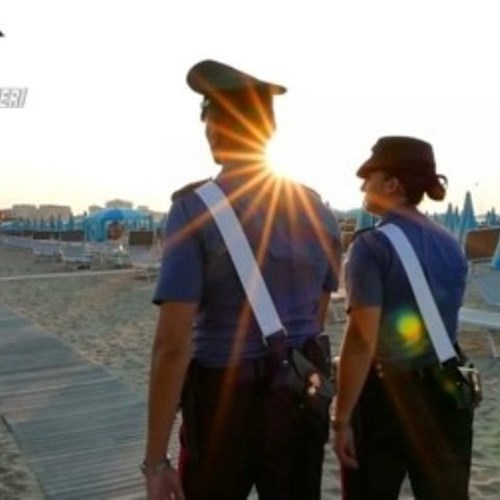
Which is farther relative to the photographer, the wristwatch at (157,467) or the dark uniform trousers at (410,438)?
the dark uniform trousers at (410,438)

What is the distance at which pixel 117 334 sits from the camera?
1113 cm

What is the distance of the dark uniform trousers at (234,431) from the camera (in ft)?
6.94

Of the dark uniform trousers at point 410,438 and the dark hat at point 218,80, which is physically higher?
the dark hat at point 218,80

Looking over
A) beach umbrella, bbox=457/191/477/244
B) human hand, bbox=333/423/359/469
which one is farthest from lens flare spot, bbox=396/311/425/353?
beach umbrella, bbox=457/191/477/244

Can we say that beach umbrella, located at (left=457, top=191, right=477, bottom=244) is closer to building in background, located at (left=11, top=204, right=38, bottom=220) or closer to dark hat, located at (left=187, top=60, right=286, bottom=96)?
dark hat, located at (left=187, top=60, right=286, bottom=96)

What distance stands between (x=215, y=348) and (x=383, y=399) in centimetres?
67

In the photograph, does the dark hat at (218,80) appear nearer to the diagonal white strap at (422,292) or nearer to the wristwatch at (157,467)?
the diagonal white strap at (422,292)

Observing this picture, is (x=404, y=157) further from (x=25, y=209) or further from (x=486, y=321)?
(x=25, y=209)

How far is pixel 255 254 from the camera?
212cm

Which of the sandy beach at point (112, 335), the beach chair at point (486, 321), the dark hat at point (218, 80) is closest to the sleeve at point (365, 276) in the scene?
the dark hat at point (218, 80)

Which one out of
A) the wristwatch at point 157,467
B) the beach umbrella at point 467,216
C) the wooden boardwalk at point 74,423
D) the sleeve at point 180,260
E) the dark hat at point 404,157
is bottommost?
the wooden boardwalk at point 74,423

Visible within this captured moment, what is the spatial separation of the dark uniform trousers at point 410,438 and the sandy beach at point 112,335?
6.22ft

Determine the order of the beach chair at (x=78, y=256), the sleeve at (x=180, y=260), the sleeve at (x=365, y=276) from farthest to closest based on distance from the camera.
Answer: the beach chair at (x=78, y=256), the sleeve at (x=365, y=276), the sleeve at (x=180, y=260)

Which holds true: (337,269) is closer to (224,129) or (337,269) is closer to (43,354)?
(224,129)
